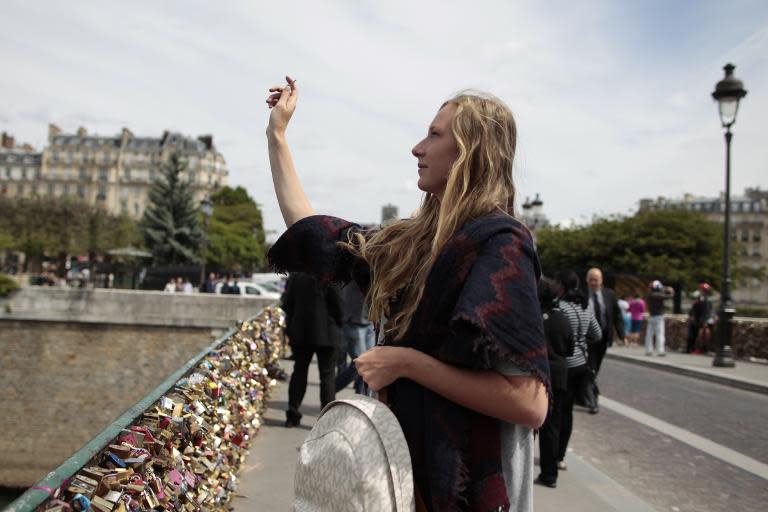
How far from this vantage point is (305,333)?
6.97m

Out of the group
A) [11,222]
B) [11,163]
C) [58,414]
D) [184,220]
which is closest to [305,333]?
[58,414]

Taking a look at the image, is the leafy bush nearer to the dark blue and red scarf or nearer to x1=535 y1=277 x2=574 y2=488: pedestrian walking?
x1=535 y1=277 x2=574 y2=488: pedestrian walking

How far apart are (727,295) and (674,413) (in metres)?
6.58

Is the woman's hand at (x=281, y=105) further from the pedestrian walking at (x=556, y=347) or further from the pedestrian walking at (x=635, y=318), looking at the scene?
the pedestrian walking at (x=635, y=318)

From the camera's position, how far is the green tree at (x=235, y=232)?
6456 cm


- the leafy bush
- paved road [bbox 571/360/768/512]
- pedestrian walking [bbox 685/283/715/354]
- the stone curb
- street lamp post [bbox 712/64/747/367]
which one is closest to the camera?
paved road [bbox 571/360/768/512]

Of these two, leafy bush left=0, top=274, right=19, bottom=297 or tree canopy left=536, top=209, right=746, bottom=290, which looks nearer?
leafy bush left=0, top=274, right=19, bottom=297

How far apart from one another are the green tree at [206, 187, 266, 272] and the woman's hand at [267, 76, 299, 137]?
188 feet

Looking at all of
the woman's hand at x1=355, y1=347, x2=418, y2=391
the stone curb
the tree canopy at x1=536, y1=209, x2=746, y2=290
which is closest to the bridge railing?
the woman's hand at x1=355, y1=347, x2=418, y2=391

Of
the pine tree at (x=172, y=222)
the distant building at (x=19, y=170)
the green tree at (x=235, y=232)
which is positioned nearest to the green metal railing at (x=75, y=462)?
the pine tree at (x=172, y=222)

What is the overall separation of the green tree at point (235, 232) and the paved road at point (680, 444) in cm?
5058

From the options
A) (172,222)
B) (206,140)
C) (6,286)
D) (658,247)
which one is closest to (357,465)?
(6,286)

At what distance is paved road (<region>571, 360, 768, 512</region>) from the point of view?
541cm

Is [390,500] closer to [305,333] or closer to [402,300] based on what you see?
[402,300]
